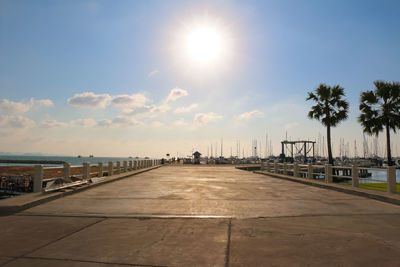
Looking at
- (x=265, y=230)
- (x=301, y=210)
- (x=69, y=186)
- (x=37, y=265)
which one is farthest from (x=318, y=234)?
(x=69, y=186)

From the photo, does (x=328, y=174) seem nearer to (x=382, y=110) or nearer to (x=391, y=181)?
(x=391, y=181)

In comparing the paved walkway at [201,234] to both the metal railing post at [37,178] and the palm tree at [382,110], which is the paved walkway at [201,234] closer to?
the metal railing post at [37,178]

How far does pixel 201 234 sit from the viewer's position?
17.2ft

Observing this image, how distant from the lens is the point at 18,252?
13.9ft

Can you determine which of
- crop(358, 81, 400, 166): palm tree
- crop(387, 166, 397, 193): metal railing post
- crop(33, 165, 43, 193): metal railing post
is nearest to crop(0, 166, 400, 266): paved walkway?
crop(33, 165, 43, 193): metal railing post

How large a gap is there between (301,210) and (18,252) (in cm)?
653

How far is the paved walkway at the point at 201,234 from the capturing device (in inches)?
156

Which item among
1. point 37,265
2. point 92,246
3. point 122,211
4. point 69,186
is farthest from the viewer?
point 69,186

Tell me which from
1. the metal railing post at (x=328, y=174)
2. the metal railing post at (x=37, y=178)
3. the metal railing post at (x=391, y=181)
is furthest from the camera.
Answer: the metal railing post at (x=328, y=174)

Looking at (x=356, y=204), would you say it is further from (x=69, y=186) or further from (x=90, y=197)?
(x=69, y=186)

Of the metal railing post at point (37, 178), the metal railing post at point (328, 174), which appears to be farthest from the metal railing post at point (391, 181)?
the metal railing post at point (37, 178)

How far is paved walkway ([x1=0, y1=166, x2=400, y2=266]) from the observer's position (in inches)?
156

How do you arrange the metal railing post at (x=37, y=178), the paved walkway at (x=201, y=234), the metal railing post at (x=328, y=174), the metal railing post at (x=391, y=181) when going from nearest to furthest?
the paved walkway at (x=201, y=234), the metal railing post at (x=37, y=178), the metal railing post at (x=391, y=181), the metal railing post at (x=328, y=174)

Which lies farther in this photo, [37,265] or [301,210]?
[301,210]
